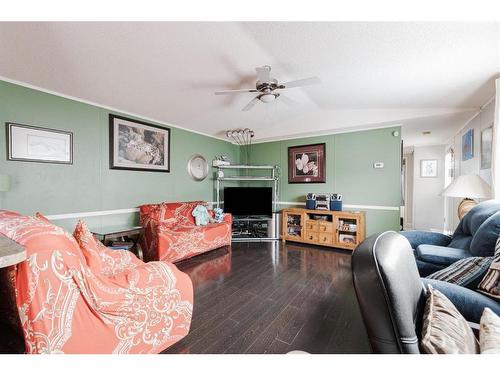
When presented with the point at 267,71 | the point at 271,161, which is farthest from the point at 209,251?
the point at 267,71

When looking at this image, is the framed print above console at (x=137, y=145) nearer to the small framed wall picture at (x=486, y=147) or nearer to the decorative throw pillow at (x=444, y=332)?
the decorative throw pillow at (x=444, y=332)

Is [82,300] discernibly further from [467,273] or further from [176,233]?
[467,273]

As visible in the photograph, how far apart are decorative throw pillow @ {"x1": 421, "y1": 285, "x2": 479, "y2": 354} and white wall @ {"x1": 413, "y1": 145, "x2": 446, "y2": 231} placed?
563cm

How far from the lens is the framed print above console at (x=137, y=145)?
3168 millimetres

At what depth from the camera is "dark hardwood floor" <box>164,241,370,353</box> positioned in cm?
152

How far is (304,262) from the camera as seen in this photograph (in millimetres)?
3174

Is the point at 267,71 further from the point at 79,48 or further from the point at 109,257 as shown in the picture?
the point at 109,257

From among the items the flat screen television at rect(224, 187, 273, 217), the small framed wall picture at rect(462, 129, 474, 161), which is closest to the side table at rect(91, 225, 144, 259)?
the flat screen television at rect(224, 187, 273, 217)

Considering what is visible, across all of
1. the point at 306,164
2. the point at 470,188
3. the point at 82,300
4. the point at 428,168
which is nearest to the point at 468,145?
the point at 470,188

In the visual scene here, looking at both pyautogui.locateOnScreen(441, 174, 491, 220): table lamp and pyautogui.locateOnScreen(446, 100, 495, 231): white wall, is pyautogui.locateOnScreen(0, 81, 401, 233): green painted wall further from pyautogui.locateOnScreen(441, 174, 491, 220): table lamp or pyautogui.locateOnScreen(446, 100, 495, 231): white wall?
pyautogui.locateOnScreen(441, 174, 491, 220): table lamp

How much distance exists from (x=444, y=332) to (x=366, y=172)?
3700mm

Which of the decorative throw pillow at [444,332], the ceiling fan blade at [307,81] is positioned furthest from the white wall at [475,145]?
the decorative throw pillow at [444,332]

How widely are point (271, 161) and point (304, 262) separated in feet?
8.68

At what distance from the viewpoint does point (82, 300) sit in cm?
102
